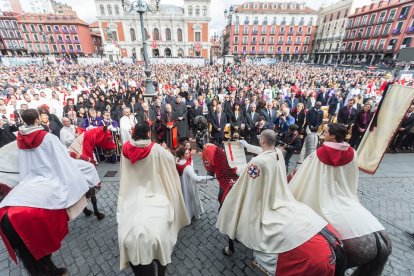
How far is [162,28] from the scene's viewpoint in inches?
2131

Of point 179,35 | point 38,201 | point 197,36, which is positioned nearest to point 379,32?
point 197,36

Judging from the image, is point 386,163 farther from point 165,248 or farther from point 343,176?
point 165,248

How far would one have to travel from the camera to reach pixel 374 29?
43.2 meters

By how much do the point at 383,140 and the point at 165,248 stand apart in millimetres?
4102

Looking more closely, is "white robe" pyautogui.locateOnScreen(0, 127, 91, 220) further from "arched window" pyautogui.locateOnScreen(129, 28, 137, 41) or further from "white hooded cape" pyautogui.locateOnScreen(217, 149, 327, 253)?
"arched window" pyautogui.locateOnScreen(129, 28, 137, 41)

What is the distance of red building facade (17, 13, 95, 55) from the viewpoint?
5641 centimetres

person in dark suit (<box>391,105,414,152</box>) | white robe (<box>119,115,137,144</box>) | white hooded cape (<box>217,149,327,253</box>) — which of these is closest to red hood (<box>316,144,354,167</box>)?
white hooded cape (<box>217,149,327,253</box>)

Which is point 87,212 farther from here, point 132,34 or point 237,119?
point 132,34

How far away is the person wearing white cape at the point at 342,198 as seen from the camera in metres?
2.28

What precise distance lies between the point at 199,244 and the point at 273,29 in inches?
2651

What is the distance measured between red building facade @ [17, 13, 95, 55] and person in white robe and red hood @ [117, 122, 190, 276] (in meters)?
73.0

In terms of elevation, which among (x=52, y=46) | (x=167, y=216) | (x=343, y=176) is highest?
(x=52, y=46)

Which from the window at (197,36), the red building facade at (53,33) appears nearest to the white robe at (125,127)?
the window at (197,36)

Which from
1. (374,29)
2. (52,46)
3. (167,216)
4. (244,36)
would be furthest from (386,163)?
(52,46)
